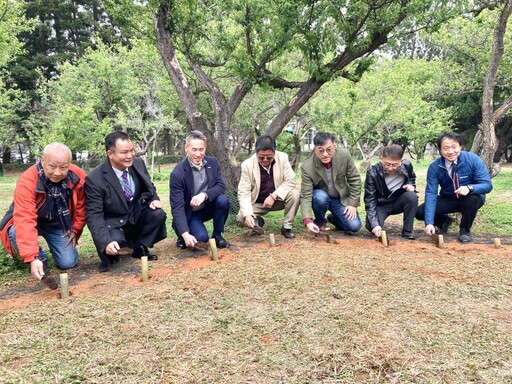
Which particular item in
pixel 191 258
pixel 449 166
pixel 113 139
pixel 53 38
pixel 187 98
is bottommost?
pixel 191 258

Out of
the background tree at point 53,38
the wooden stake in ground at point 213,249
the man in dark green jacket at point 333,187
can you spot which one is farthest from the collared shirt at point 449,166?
the background tree at point 53,38

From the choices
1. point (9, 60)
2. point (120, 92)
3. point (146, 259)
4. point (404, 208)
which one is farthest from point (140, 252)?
point (120, 92)

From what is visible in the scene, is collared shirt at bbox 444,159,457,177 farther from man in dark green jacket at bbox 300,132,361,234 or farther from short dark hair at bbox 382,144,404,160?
man in dark green jacket at bbox 300,132,361,234

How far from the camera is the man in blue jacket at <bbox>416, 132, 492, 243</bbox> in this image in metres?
4.46

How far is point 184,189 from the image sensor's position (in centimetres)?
438

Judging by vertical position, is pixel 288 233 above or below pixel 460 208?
below

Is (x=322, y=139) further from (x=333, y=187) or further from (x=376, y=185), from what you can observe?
(x=376, y=185)

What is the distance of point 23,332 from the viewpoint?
2455mm

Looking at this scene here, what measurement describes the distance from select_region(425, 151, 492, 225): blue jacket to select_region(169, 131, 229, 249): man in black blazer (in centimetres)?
244

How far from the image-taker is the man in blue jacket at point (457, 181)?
14.6 feet

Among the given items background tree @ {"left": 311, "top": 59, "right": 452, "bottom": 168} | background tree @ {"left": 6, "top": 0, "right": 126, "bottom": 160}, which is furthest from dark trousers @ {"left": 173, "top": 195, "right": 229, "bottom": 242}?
background tree @ {"left": 6, "top": 0, "right": 126, "bottom": 160}

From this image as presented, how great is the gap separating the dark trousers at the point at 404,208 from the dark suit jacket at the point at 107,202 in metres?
2.80

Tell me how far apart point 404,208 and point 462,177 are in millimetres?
754

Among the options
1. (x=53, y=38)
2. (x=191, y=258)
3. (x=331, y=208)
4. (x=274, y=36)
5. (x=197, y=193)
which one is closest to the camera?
(x=191, y=258)
